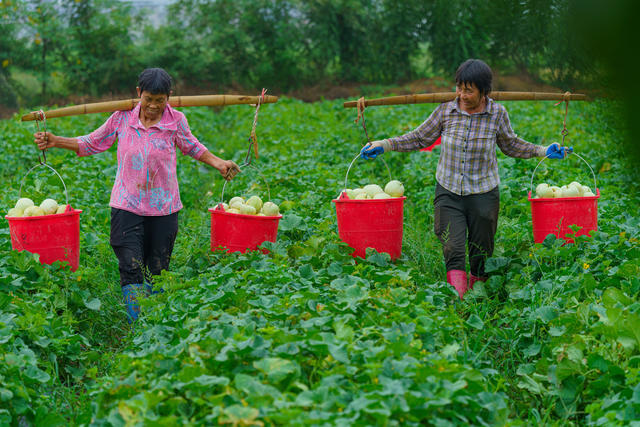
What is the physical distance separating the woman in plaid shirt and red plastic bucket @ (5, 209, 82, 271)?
1.99 meters

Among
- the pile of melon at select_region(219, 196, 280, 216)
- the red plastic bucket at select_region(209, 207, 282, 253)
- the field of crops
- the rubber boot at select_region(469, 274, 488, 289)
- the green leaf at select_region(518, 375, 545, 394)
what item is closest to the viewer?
the field of crops

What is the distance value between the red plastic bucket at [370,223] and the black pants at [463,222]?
0.29 metres

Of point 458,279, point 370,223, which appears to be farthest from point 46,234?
point 458,279

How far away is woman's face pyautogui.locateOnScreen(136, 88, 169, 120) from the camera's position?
425 centimetres

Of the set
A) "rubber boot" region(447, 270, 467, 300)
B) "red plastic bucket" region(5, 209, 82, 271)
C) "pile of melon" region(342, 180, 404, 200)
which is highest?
"pile of melon" region(342, 180, 404, 200)

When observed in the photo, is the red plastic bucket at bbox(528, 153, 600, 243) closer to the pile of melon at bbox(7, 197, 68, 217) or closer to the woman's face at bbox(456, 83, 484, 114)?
the woman's face at bbox(456, 83, 484, 114)

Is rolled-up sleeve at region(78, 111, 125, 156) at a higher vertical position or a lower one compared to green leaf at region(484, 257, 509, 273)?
higher

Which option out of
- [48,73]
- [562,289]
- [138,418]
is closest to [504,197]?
[562,289]

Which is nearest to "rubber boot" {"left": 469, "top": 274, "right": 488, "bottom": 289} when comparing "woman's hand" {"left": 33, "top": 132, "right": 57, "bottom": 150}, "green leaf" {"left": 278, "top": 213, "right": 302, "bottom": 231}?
"green leaf" {"left": 278, "top": 213, "right": 302, "bottom": 231}

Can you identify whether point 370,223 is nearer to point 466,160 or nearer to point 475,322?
point 466,160

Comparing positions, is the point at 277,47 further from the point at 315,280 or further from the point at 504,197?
the point at 315,280

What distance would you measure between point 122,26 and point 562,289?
79.0 feet

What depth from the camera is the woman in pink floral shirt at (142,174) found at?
14.1 ft

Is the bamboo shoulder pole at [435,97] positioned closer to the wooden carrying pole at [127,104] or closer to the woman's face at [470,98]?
the woman's face at [470,98]
